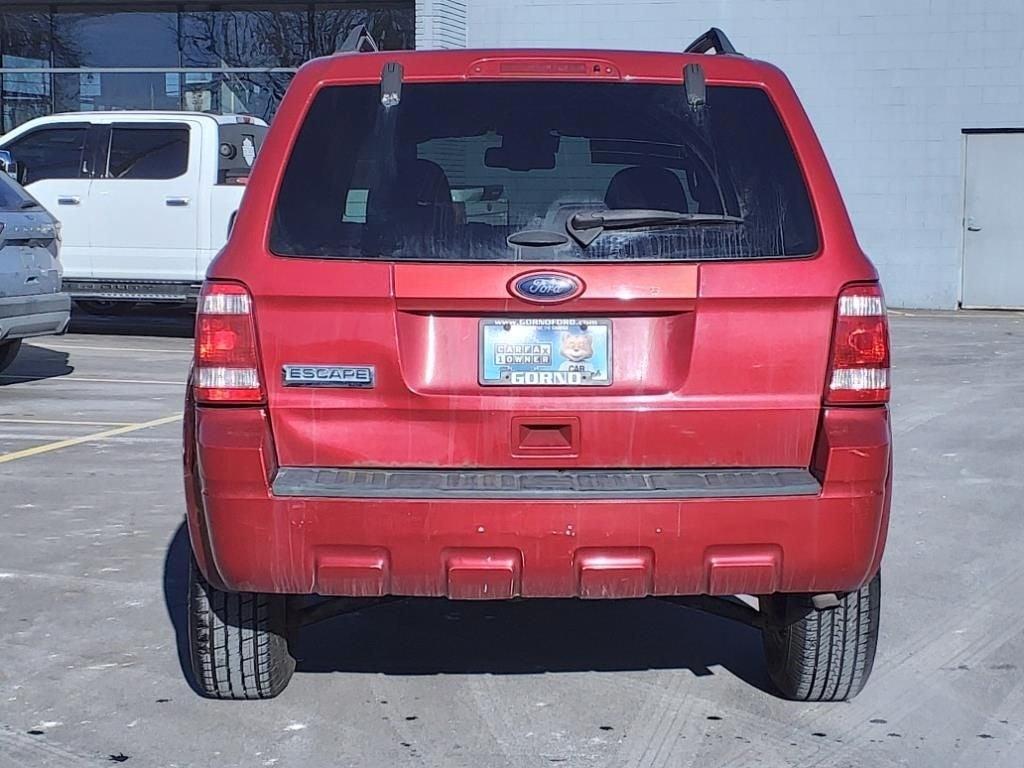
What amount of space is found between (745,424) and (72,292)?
12491mm

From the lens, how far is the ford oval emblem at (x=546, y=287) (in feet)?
12.6

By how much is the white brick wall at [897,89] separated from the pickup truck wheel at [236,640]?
55.4 feet

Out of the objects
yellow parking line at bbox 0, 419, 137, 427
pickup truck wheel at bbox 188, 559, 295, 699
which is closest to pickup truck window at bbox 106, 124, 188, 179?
yellow parking line at bbox 0, 419, 137, 427

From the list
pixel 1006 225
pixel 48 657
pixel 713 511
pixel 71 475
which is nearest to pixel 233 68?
pixel 1006 225

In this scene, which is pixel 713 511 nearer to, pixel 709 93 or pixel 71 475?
pixel 709 93

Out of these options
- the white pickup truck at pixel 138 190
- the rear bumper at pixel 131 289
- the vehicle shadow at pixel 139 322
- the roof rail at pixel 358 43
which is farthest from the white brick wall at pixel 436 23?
the roof rail at pixel 358 43

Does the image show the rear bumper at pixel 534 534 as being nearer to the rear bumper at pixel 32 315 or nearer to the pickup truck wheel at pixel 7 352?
the rear bumper at pixel 32 315

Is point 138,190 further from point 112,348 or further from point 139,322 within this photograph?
point 139,322

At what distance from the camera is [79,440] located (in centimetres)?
929

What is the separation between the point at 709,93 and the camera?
13.5 feet

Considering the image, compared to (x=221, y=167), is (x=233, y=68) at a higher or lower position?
higher

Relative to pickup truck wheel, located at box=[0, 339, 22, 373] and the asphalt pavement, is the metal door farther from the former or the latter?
the asphalt pavement

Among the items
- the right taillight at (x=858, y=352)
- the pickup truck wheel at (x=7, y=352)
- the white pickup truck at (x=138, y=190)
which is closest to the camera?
the right taillight at (x=858, y=352)

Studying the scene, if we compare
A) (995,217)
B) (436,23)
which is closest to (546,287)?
(436,23)
